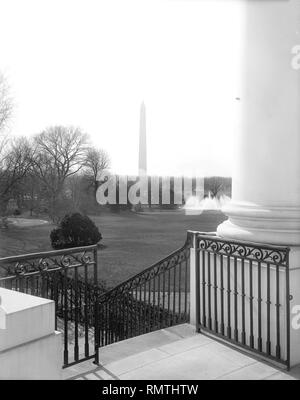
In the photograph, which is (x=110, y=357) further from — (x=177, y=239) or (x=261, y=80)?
(x=177, y=239)

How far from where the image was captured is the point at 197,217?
34375mm

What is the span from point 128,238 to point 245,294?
2445 cm

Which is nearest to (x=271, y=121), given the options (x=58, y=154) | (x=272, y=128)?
(x=272, y=128)

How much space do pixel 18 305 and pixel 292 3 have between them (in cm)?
366

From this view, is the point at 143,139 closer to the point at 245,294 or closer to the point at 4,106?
the point at 4,106

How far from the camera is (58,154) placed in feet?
118

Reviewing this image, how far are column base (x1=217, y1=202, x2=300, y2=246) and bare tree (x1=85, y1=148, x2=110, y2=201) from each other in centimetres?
2992

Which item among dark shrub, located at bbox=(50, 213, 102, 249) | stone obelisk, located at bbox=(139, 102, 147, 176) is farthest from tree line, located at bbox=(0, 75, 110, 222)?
stone obelisk, located at bbox=(139, 102, 147, 176)

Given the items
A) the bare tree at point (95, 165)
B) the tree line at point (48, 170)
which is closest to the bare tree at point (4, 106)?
the tree line at point (48, 170)

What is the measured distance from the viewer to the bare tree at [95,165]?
34531 millimetres

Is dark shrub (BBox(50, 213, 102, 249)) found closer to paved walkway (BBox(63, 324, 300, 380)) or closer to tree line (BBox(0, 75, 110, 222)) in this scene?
tree line (BBox(0, 75, 110, 222))

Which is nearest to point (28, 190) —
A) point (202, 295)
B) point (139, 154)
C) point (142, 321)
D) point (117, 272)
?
point (139, 154)

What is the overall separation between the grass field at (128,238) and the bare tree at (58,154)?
3.82m

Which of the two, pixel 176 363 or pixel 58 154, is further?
pixel 58 154
